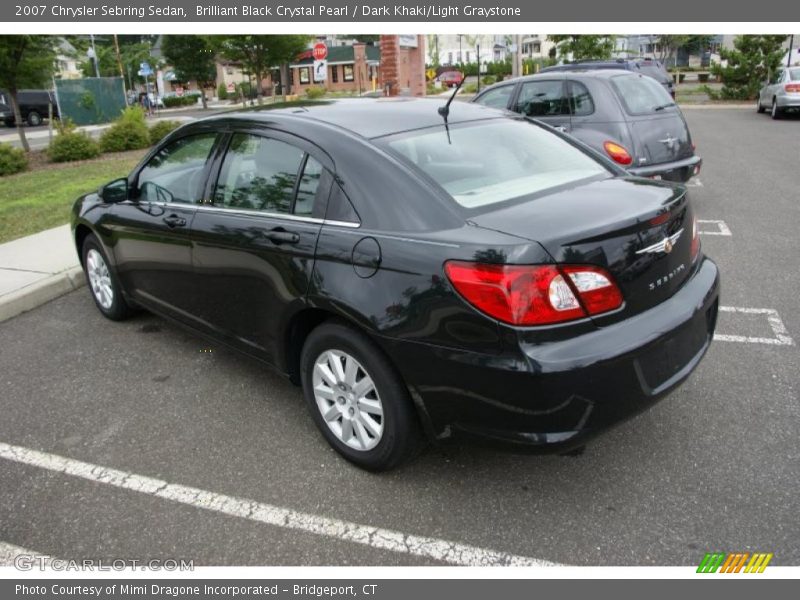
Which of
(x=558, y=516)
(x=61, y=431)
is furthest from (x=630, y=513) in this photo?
(x=61, y=431)

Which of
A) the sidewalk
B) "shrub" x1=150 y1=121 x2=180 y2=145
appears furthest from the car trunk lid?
"shrub" x1=150 y1=121 x2=180 y2=145

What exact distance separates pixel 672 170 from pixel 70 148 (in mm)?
12276

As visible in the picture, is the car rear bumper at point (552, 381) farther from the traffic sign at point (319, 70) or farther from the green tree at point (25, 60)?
the traffic sign at point (319, 70)

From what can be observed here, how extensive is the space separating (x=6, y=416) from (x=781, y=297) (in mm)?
5273

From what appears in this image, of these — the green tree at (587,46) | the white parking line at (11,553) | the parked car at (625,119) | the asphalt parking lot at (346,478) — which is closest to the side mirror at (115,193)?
the asphalt parking lot at (346,478)

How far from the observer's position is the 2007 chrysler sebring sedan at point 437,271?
246 centimetres

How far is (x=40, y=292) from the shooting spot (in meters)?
5.75

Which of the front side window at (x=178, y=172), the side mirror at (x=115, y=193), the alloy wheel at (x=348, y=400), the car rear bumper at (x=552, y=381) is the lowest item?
the alloy wheel at (x=348, y=400)

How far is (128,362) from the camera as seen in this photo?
14.7ft

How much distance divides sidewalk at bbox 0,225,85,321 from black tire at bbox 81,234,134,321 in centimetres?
68

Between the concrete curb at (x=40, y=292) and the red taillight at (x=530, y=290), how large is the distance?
446 centimetres

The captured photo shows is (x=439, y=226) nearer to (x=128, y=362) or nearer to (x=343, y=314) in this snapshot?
(x=343, y=314)

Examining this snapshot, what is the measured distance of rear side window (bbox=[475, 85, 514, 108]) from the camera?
935cm

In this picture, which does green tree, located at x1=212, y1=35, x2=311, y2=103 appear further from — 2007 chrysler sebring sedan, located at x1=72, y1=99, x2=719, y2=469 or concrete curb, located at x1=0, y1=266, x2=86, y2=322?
2007 chrysler sebring sedan, located at x1=72, y1=99, x2=719, y2=469
